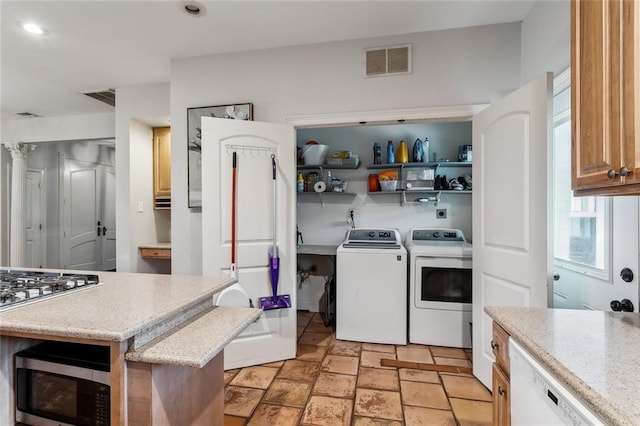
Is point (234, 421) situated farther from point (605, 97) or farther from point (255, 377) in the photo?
point (605, 97)

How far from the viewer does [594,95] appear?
1041 mm

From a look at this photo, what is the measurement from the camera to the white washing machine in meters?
2.67

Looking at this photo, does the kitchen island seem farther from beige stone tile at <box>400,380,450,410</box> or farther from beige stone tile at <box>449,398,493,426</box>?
beige stone tile at <box>449,398,493,426</box>

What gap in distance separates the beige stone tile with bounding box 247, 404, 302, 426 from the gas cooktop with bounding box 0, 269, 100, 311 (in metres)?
1.18

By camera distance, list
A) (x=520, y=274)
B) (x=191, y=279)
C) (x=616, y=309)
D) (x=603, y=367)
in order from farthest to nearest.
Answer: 1. (x=520, y=274)
2. (x=191, y=279)
3. (x=616, y=309)
4. (x=603, y=367)

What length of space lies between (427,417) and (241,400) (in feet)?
3.80

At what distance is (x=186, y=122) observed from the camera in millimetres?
2725

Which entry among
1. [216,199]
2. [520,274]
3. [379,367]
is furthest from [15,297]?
[520,274]

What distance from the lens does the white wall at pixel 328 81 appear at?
227 centimetres

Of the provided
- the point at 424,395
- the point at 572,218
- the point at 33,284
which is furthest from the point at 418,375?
the point at 33,284

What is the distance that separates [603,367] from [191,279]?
65.3 inches

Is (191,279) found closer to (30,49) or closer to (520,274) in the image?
(520,274)

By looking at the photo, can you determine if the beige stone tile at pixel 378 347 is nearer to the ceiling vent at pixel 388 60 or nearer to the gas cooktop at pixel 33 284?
the gas cooktop at pixel 33 284

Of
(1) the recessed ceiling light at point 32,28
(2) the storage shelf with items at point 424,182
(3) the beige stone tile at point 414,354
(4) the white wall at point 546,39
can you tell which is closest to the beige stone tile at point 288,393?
(3) the beige stone tile at point 414,354
